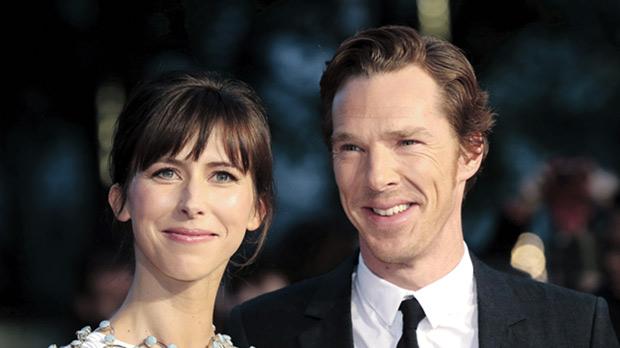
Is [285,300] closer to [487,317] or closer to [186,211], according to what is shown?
[487,317]

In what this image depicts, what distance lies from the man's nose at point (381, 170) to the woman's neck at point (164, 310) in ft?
1.99

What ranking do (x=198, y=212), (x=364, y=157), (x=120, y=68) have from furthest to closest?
(x=120, y=68) → (x=364, y=157) → (x=198, y=212)

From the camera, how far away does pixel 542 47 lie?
6508mm

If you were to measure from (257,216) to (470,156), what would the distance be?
884 mm

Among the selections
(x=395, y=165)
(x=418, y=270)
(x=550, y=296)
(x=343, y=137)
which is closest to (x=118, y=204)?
(x=343, y=137)

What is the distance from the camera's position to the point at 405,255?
153 inches

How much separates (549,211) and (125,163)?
3.49m

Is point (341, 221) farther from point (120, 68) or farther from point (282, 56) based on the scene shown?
point (120, 68)

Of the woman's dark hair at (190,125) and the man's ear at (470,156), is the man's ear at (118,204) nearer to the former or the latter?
the woman's dark hair at (190,125)

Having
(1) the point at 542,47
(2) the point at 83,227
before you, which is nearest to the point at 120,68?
(2) the point at 83,227

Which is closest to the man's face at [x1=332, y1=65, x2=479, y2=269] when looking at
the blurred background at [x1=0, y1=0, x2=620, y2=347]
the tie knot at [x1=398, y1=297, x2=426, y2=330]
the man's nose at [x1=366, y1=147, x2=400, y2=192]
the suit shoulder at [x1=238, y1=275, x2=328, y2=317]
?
the man's nose at [x1=366, y1=147, x2=400, y2=192]

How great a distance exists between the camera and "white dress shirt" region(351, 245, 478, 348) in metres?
3.85

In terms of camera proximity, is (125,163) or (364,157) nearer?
(125,163)

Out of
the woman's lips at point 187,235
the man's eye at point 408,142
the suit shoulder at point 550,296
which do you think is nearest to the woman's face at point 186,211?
the woman's lips at point 187,235
